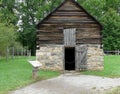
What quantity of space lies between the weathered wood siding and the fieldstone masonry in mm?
595

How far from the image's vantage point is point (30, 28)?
56344mm

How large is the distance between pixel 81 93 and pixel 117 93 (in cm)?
181

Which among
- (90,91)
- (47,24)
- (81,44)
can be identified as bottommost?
(90,91)

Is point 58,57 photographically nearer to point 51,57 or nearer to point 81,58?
point 51,57

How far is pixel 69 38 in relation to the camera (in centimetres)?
2684

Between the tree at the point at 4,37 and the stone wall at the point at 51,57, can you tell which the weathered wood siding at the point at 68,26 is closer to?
the stone wall at the point at 51,57

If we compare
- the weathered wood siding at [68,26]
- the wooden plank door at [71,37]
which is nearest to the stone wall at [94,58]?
the weathered wood siding at [68,26]

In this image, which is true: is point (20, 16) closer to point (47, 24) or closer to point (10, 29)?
point (10, 29)

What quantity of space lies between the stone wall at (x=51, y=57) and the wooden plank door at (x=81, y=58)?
1.36m

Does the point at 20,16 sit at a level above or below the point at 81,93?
above

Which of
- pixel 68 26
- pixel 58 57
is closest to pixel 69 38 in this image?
pixel 68 26

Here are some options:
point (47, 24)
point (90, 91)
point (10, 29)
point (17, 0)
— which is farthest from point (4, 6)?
point (90, 91)

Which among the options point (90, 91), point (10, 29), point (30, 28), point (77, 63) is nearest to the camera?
point (90, 91)

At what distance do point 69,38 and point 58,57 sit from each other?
6.00 ft
